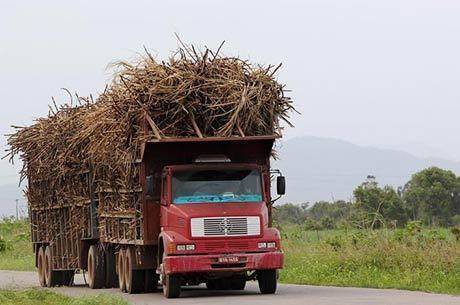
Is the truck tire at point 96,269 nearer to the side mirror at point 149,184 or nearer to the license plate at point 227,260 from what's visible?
the side mirror at point 149,184

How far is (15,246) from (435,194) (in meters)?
23.6

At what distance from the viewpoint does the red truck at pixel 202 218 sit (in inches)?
982

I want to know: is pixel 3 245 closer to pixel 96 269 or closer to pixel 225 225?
pixel 96 269

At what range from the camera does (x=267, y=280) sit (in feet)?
84.5

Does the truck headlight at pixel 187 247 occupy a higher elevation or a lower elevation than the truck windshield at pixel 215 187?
lower

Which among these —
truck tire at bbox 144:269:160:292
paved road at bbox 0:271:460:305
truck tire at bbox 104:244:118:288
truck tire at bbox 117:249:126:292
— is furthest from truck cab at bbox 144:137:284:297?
truck tire at bbox 104:244:118:288

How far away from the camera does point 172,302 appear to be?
941 inches

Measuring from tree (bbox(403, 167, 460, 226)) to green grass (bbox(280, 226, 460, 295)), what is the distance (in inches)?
1331

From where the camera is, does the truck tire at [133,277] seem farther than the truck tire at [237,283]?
No

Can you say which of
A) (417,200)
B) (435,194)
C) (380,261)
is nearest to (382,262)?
(380,261)

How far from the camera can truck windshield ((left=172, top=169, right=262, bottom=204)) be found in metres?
25.5

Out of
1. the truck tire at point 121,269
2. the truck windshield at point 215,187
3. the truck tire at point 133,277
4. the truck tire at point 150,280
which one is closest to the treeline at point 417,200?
the truck tire at point 121,269

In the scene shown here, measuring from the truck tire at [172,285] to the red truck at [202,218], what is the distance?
19 mm

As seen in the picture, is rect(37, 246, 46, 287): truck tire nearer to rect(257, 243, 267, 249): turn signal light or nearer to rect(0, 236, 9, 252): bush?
rect(257, 243, 267, 249): turn signal light
